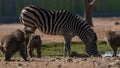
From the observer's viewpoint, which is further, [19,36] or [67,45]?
[67,45]

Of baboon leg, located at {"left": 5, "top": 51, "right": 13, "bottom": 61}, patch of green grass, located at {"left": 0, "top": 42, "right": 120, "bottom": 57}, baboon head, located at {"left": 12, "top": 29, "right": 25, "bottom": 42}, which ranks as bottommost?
patch of green grass, located at {"left": 0, "top": 42, "right": 120, "bottom": 57}

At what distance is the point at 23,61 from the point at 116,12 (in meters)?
35.7

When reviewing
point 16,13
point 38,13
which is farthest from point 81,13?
point 38,13

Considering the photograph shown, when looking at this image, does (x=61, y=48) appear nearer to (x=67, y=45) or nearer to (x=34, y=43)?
(x=67, y=45)

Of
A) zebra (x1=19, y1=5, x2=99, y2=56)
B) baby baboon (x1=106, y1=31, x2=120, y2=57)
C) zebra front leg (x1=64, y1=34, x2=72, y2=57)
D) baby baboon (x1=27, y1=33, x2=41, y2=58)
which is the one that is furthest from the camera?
zebra front leg (x1=64, y1=34, x2=72, y2=57)

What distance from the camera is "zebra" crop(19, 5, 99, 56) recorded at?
16047mm

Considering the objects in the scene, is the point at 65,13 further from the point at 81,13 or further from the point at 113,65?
the point at 81,13

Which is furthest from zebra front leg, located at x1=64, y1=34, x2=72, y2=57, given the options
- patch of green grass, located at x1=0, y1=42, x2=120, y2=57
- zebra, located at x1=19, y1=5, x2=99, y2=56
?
patch of green grass, located at x1=0, y1=42, x2=120, y2=57

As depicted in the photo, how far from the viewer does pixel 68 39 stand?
16.7 m

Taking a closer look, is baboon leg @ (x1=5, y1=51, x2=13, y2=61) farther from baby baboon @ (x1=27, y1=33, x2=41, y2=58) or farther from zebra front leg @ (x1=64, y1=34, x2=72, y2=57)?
zebra front leg @ (x1=64, y1=34, x2=72, y2=57)

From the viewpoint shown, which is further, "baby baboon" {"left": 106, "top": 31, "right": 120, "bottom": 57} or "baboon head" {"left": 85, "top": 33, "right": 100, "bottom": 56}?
"baboon head" {"left": 85, "top": 33, "right": 100, "bottom": 56}

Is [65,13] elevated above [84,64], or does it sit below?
above

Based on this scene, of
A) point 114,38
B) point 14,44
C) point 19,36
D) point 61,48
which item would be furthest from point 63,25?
point 14,44

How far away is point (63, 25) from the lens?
1734 centimetres
